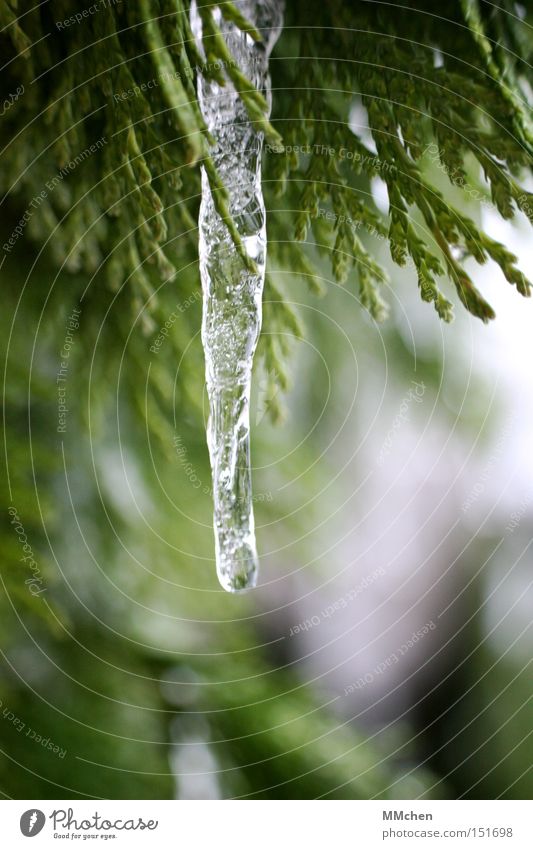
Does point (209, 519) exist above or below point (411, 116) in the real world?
below

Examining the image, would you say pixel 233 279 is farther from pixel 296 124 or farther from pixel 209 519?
pixel 209 519

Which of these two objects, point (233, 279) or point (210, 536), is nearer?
point (233, 279)
